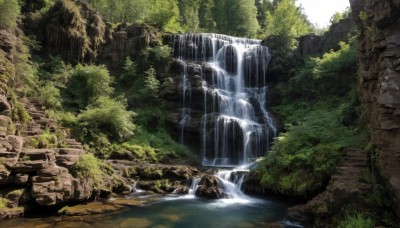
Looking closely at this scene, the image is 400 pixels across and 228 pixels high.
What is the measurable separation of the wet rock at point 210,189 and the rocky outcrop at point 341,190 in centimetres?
435

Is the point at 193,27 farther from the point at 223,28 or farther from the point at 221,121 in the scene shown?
the point at 221,121

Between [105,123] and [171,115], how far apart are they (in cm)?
625

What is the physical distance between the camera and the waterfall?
2547cm

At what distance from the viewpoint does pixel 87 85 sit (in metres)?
26.1

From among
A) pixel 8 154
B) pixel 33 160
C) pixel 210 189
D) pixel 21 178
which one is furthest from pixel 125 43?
pixel 21 178

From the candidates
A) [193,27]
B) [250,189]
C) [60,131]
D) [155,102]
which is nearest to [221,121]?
[155,102]

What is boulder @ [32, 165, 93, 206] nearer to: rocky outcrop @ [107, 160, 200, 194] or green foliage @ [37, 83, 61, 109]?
rocky outcrop @ [107, 160, 200, 194]

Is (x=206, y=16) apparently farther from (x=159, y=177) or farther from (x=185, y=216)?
(x=185, y=216)

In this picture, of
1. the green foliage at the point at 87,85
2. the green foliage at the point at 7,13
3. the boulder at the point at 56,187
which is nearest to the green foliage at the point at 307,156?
the boulder at the point at 56,187

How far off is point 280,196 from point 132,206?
6.97m

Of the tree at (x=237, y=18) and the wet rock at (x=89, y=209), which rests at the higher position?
the tree at (x=237, y=18)

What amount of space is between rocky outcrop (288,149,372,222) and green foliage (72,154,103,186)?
8.31m

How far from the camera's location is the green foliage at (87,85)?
2588 cm

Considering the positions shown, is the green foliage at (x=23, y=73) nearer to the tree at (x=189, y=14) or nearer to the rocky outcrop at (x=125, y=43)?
the rocky outcrop at (x=125, y=43)
